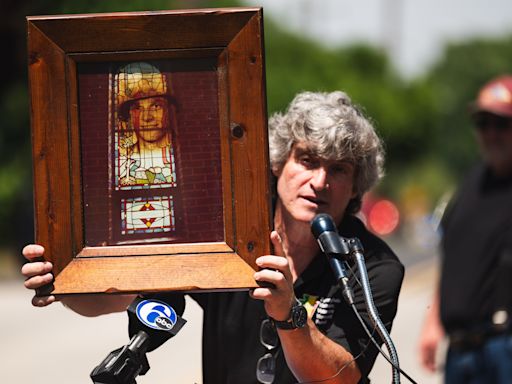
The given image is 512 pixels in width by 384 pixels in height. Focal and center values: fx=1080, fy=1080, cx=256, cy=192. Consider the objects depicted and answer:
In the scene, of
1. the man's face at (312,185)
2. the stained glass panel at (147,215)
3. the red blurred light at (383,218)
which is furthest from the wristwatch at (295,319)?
the red blurred light at (383,218)

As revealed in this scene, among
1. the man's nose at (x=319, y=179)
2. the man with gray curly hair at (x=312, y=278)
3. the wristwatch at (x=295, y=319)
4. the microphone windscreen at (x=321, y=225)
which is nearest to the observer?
the wristwatch at (x=295, y=319)

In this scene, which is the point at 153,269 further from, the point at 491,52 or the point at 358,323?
the point at 491,52

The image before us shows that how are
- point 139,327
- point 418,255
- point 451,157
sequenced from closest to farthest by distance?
point 139,327, point 418,255, point 451,157

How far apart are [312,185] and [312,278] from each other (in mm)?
338

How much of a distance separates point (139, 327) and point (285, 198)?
783 millimetres

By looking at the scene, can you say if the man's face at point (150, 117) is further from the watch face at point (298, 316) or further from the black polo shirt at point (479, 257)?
the black polo shirt at point (479, 257)

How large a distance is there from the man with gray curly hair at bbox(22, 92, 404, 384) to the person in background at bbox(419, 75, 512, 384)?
210mm

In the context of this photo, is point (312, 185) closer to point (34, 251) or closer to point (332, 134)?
point (332, 134)

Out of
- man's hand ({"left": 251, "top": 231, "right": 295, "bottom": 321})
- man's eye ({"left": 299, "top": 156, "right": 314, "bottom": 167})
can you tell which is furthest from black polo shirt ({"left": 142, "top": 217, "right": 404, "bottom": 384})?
man's hand ({"left": 251, "top": 231, "right": 295, "bottom": 321})

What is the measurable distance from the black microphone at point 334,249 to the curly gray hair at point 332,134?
1.44 feet

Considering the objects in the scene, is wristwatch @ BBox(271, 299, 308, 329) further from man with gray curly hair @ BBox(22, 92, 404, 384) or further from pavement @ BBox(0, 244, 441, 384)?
pavement @ BBox(0, 244, 441, 384)

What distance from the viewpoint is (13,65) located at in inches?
912

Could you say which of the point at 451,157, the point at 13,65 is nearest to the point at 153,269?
the point at 13,65

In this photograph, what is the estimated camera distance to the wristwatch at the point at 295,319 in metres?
3.23
